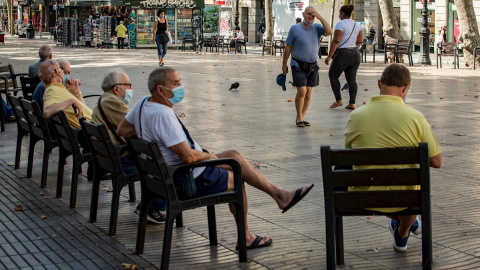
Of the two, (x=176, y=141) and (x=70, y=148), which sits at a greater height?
(x=176, y=141)

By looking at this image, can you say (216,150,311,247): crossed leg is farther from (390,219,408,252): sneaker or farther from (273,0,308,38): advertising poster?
(273,0,308,38): advertising poster

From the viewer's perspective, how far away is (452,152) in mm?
9312

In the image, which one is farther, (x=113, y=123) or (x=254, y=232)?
(x=113, y=123)

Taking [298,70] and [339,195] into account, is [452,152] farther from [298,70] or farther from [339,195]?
[339,195]

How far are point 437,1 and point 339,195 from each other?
34.6 meters

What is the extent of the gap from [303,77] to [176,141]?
6.59 meters

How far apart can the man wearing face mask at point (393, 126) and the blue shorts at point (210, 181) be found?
2.95ft

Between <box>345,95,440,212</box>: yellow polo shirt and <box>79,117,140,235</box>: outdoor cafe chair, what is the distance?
75.9 inches

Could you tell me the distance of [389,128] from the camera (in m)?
4.95

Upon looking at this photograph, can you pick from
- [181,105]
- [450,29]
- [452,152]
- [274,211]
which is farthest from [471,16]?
[274,211]

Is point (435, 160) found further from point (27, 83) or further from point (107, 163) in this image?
point (27, 83)

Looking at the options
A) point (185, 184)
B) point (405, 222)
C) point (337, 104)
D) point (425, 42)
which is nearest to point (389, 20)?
point (425, 42)

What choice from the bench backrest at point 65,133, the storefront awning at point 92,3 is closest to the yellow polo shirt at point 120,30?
the storefront awning at point 92,3

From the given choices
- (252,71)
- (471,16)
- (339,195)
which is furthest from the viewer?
(471,16)
